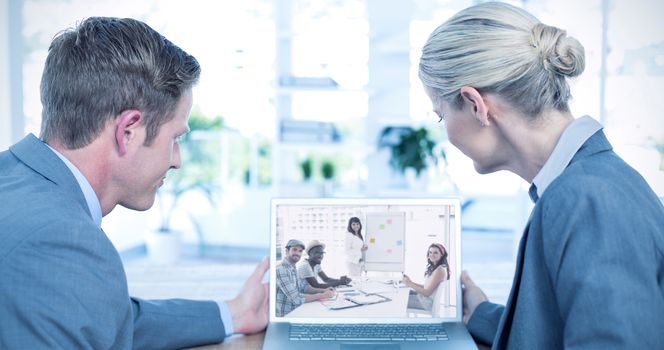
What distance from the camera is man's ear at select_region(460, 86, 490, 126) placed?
112 cm

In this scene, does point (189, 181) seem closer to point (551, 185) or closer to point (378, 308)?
point (378, 308)

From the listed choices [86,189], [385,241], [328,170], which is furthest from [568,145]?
[328,170]

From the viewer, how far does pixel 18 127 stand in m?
3.44

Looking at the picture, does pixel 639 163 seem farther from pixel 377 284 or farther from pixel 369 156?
pixel 369 156

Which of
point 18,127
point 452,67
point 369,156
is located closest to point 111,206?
point 452,67

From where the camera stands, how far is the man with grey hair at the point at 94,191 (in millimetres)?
832

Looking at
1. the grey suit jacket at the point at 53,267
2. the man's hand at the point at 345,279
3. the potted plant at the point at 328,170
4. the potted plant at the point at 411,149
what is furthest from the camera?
the potted plant at the point at 328,170

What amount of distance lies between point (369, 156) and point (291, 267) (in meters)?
3.65

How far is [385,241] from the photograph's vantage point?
4.32ft

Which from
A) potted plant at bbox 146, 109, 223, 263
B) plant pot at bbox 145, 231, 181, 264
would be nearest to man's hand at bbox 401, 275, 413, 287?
potted plant at bbox 146, 109, 223, 263

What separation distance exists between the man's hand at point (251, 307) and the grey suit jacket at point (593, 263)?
0.51 metres

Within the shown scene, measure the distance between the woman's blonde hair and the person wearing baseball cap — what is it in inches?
16.9

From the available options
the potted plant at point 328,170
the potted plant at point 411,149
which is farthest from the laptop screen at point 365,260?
the potted plant at point 328,170

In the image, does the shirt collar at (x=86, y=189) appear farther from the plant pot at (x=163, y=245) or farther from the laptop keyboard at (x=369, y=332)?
the plant pot at (x=163, y=245)
